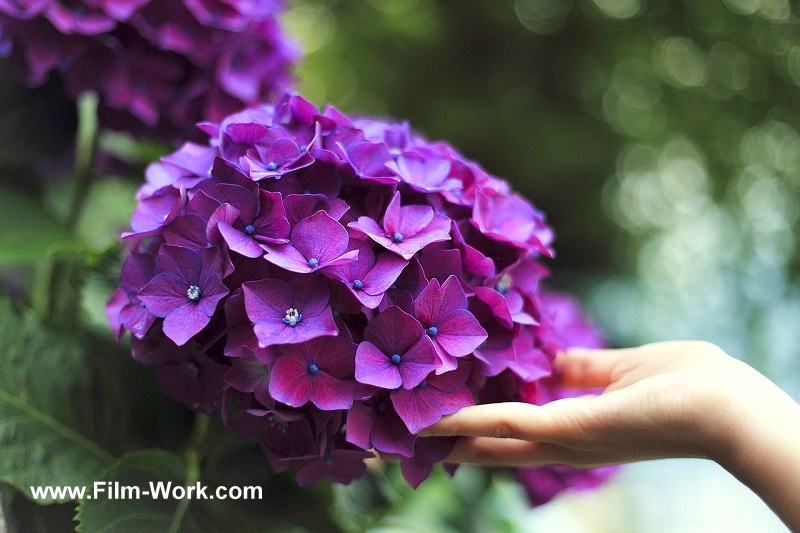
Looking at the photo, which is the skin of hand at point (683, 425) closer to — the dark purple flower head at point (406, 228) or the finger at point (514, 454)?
the finger at point (514, 454)

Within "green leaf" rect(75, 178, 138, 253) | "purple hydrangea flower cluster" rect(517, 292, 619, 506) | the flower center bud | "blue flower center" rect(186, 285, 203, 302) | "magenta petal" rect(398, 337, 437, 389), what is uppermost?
the flower center bud

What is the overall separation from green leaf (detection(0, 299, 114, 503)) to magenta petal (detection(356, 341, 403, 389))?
263mm

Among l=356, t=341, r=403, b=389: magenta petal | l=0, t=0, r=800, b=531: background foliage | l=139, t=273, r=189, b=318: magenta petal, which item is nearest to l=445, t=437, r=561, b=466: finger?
l=356, t=341, r=403, b=389: magenta petal

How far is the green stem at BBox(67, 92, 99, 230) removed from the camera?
703 mm

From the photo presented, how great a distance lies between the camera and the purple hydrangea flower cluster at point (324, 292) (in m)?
0.39

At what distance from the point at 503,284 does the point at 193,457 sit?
0.30 meters

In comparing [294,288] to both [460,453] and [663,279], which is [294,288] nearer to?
[460,453]

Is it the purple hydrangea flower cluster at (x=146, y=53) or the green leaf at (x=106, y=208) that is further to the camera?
Answer: the green leaf at (x=106, y=208)

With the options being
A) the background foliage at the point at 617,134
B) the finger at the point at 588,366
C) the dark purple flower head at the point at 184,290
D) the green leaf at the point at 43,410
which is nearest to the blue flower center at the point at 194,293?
the dark purple flower head at the point at 184,290

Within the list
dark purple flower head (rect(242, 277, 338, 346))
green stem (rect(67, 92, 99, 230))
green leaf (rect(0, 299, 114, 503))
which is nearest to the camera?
dark purple flower head (rect(242, 277, 338, 346))

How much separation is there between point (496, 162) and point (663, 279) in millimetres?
453

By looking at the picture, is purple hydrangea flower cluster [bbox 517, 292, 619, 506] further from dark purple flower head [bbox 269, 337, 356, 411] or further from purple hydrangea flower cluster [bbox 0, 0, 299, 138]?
purple hydrangea flower cluster [bbox 0, 0, 299, 138]

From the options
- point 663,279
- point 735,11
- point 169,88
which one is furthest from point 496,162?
point 169,88

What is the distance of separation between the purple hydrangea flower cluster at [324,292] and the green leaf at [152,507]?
0.08 metres
